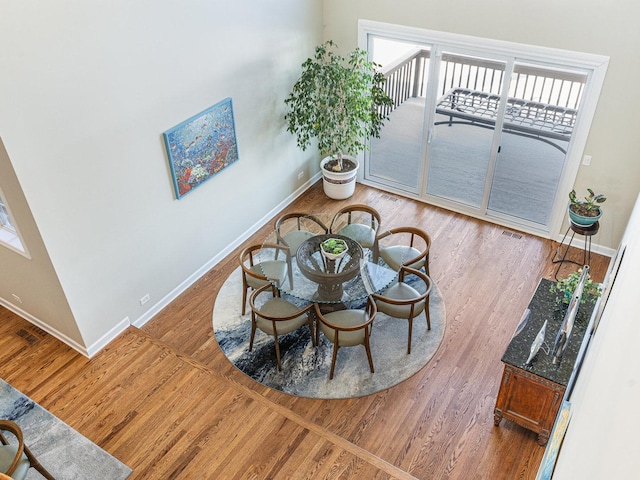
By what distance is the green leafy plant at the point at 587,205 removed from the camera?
610 cm

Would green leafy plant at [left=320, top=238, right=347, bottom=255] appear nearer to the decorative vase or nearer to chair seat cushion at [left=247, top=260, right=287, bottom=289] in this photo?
chair seat cushion at [left=247, top=260, right=287, bottom=289]

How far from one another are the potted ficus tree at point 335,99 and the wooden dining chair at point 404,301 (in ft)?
7.83

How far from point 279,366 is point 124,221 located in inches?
82.8

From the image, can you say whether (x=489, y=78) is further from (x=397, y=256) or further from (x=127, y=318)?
(x=127, y=318)

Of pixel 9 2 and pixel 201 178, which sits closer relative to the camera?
pixel 9 2

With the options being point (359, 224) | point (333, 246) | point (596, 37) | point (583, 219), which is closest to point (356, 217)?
point (359, 224)

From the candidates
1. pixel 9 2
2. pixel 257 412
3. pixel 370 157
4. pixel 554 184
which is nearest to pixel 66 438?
pixel 257 412

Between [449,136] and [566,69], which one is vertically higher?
[566,69]

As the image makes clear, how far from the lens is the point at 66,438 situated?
4.71 metres

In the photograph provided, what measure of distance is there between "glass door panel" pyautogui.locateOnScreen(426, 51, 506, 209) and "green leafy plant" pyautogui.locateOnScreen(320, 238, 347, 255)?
274 cm

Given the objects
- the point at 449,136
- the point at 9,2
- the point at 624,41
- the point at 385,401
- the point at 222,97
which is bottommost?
the point at 385,401

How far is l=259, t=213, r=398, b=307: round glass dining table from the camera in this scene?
5.24 meters

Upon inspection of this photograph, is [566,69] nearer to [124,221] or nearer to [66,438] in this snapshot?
[124,221]

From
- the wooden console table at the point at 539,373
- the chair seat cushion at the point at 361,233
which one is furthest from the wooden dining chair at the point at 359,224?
the wooden console table at the point at 539,373
